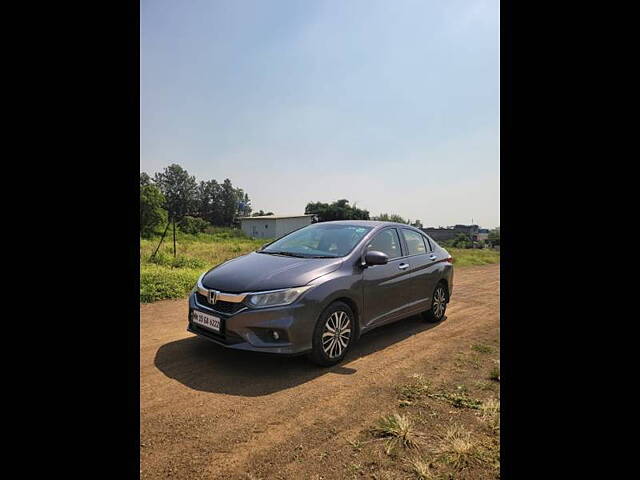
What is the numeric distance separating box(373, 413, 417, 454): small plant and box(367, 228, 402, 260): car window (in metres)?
2.12

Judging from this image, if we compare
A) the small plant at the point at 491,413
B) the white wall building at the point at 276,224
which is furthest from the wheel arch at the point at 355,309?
the white wall building at the point at 276,224

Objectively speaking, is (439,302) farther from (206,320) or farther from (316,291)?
(206,320)

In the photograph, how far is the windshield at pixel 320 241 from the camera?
13.8 ft

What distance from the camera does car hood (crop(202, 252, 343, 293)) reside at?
347 centimetres

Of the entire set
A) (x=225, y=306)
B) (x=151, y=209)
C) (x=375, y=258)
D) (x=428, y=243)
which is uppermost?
(x=151, y=209)

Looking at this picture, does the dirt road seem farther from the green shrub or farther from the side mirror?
the green shrub

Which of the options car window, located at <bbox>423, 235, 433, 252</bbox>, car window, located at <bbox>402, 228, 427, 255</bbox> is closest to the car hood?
car window, located at <bbox>402, 228, 427, 255</bbox>

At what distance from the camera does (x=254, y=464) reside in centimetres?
210

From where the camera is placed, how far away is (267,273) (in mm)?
3645

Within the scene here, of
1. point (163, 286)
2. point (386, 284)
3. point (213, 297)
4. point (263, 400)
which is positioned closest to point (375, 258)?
point (386, 284)

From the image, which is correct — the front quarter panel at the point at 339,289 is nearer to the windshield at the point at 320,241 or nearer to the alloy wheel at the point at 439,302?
the windshield at the point at 320,241

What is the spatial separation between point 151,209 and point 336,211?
3287 centimetres
